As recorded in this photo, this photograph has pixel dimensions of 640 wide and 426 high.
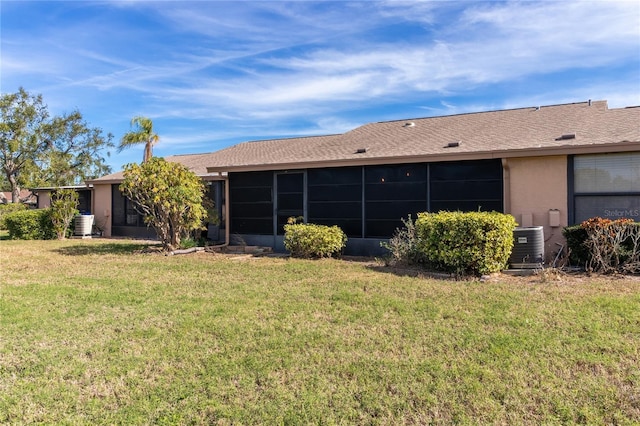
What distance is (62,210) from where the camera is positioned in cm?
1596

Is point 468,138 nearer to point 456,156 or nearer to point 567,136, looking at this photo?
point 456,156

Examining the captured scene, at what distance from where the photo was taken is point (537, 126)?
33.9ft

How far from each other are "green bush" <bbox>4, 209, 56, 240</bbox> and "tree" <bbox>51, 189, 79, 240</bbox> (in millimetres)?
396

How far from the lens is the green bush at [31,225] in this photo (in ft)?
52.4

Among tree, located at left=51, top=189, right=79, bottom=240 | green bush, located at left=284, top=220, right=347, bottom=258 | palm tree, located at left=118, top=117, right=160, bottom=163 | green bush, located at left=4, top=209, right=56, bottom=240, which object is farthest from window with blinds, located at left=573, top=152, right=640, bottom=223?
palm tree, located at left=118, top=117, right=160, bottom=163

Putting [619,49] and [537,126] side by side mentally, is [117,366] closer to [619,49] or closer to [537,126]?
[537,126]

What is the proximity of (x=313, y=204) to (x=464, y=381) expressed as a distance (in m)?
8.33

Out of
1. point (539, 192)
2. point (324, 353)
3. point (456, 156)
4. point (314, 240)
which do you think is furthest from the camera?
point (314, 240)

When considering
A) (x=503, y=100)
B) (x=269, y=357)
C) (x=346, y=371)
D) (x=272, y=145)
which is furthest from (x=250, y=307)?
(x=503, y=100)

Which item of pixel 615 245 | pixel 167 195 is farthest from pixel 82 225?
pixel 615 245

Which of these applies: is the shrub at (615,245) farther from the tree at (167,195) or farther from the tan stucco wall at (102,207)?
the tan stucco wall at (102,207)

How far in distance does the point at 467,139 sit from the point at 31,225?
54.0 feet

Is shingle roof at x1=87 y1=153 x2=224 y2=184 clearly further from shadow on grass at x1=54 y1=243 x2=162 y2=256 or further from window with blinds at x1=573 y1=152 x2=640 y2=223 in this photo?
window with blinds at x1=573 y1=152 x2=640 y2=223

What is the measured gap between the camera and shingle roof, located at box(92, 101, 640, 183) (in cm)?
861
